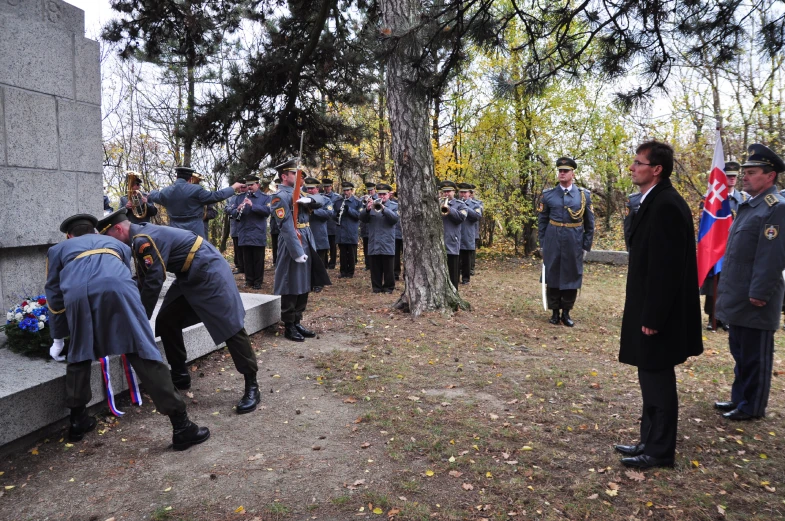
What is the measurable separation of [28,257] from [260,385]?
2731 millimetres

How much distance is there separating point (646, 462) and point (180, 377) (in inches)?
153

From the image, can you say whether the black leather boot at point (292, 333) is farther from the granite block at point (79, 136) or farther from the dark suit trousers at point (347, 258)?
the dark suit trousers at point (347, 258)

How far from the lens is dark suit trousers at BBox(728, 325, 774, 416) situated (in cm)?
423

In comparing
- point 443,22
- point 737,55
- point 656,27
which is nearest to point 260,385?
point 443,22

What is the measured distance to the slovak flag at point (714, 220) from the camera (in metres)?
6.00

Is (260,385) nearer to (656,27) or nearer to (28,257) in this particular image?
(28,257)

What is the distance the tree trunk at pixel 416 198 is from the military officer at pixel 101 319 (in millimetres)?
4447

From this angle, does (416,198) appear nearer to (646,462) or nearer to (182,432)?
(182,432)

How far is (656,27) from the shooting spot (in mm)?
4484

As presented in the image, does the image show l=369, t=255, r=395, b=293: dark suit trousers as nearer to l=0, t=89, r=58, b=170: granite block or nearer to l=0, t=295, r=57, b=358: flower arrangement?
l=0, t=89, r=58, b=170: granite block

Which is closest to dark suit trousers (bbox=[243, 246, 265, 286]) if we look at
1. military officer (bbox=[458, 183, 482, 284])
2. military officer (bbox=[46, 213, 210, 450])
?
military officer (bbox=[458, 183, 482, 284])

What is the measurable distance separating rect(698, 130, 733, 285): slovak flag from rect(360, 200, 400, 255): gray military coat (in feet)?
18.4

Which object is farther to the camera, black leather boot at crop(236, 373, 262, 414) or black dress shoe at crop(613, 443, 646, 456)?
black leather boot at crop(236, 373, 262, 414)

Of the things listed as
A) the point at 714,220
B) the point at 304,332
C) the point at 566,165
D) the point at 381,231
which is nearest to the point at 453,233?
the point at 381,231
